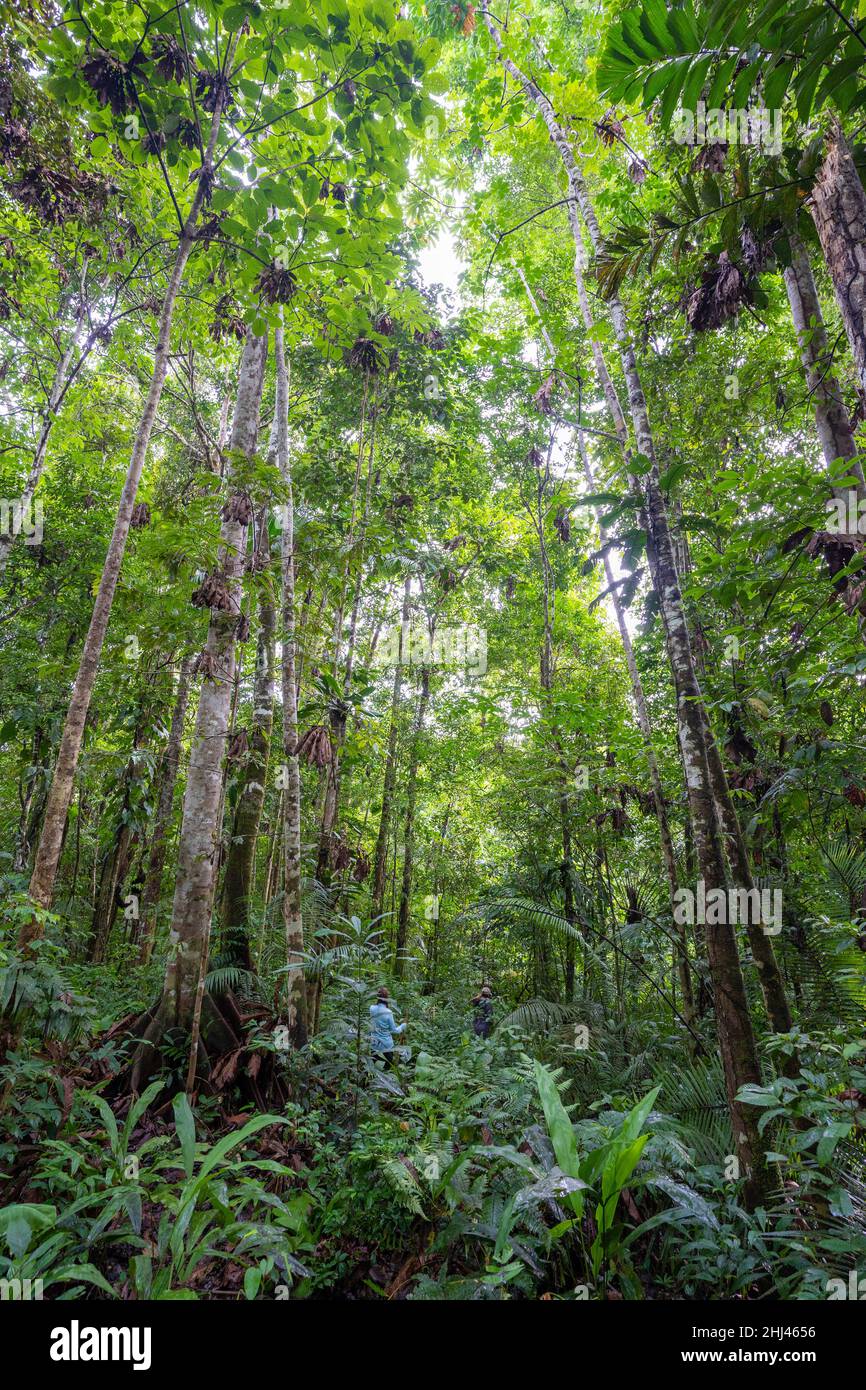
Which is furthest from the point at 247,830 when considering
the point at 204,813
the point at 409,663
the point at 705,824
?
the point at 409,663

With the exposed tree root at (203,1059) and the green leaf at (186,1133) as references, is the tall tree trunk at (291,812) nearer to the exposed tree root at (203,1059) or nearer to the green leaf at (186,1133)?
the exposed tree root at (203,1059)

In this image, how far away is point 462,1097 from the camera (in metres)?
3.87

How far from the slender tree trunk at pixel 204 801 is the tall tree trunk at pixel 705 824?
334cm

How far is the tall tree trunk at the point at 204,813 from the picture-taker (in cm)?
486

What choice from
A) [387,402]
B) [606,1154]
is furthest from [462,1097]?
[387,402]

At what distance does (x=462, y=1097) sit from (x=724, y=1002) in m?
1.77

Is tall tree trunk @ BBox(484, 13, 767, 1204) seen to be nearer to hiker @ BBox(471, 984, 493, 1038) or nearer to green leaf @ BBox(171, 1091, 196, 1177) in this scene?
green leaf @ BBox(171, 1091, 196, 1177)

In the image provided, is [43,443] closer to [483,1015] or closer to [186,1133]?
[186,1133]

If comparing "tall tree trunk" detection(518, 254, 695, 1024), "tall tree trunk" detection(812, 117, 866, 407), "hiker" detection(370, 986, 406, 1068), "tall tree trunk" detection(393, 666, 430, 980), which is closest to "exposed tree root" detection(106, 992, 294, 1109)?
"hiker" detection(370, 986, 406, 1068)

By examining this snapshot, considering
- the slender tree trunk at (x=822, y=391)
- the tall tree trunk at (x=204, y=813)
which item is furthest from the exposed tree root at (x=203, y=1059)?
the slender tree trunk at (x=822, y=391)

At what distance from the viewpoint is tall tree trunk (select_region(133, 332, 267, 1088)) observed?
486cm

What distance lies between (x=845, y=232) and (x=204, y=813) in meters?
5.38

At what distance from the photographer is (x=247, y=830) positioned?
6438 millimetres
